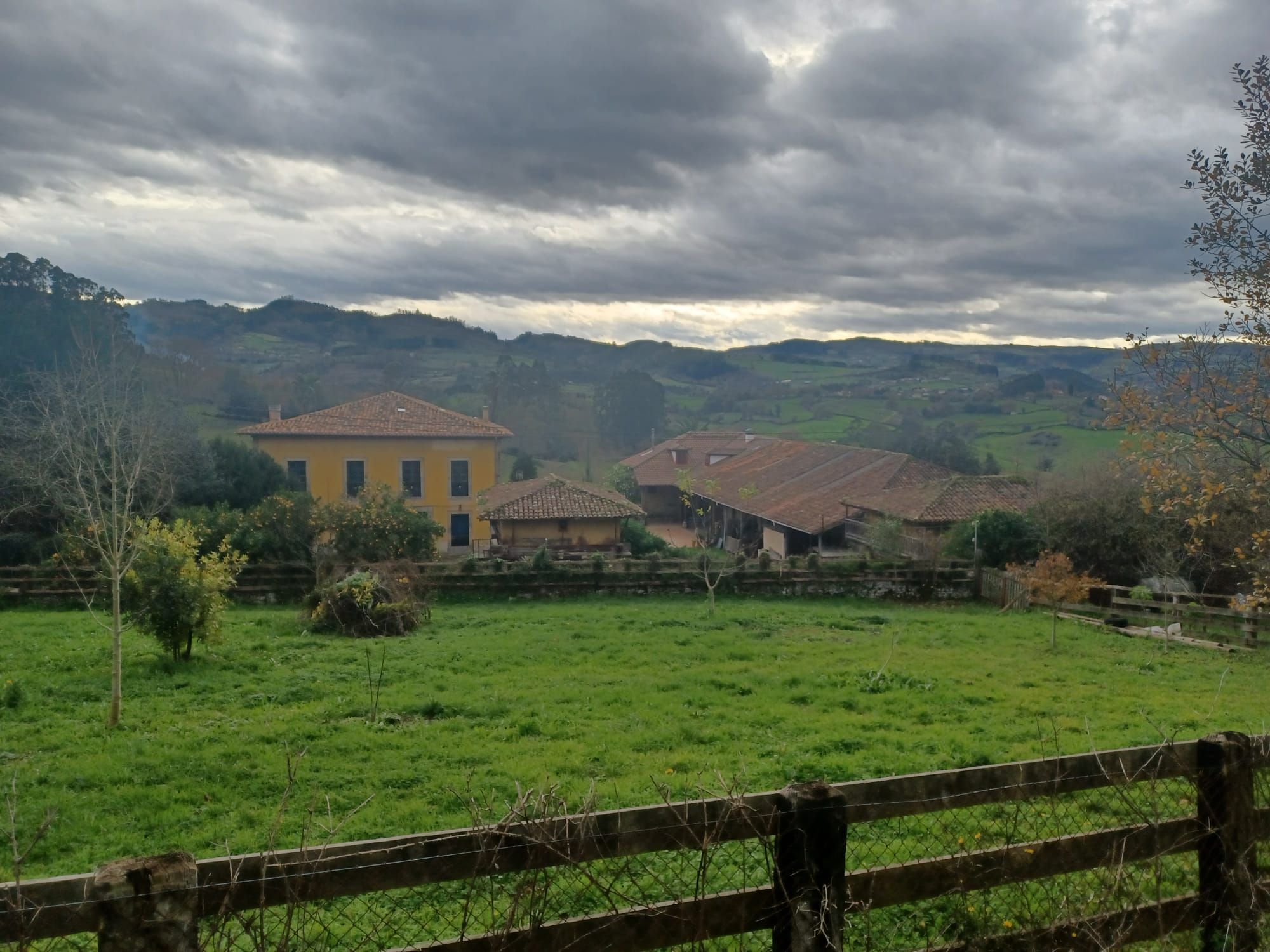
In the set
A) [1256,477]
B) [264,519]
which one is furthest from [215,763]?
[264,519]

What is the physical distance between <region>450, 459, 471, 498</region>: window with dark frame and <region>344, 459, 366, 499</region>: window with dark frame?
3964mm

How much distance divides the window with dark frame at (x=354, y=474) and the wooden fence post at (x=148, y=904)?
38.6 m

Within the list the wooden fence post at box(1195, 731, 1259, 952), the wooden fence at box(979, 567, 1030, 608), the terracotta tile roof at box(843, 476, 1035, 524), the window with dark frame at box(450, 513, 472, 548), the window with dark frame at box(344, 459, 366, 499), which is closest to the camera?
the wooden fence post at box(1195, 731, 1259, 952)

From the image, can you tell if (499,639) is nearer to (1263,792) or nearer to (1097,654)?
(1097,654)

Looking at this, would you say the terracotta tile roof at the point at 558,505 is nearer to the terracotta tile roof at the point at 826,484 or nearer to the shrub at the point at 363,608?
the terracotta tile roof at the point at 826,484

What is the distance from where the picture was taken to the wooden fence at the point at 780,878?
2471 millimetres

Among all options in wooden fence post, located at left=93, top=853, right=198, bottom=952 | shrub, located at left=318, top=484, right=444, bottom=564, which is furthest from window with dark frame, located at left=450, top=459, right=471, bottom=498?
wooden fence post, located at left=93, top=853, right=198, bottom=952

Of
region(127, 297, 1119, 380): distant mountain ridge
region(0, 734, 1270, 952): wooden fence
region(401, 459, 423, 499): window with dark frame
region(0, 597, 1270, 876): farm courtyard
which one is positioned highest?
region(127, 297, 1119, 380): distant mountain ridge

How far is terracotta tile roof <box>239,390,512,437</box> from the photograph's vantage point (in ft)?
128

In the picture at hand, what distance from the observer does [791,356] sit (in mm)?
134625

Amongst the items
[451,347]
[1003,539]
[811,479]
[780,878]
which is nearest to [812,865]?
[780,878]

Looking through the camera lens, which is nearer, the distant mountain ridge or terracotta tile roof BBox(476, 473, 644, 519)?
terracotta tile roof BBox(476, 473, 644, 519)

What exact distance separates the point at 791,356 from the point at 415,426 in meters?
102

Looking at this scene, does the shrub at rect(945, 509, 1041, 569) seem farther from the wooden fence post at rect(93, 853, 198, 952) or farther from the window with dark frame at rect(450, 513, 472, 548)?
the wooden fence post at rect(93, 853, 198, 952)
